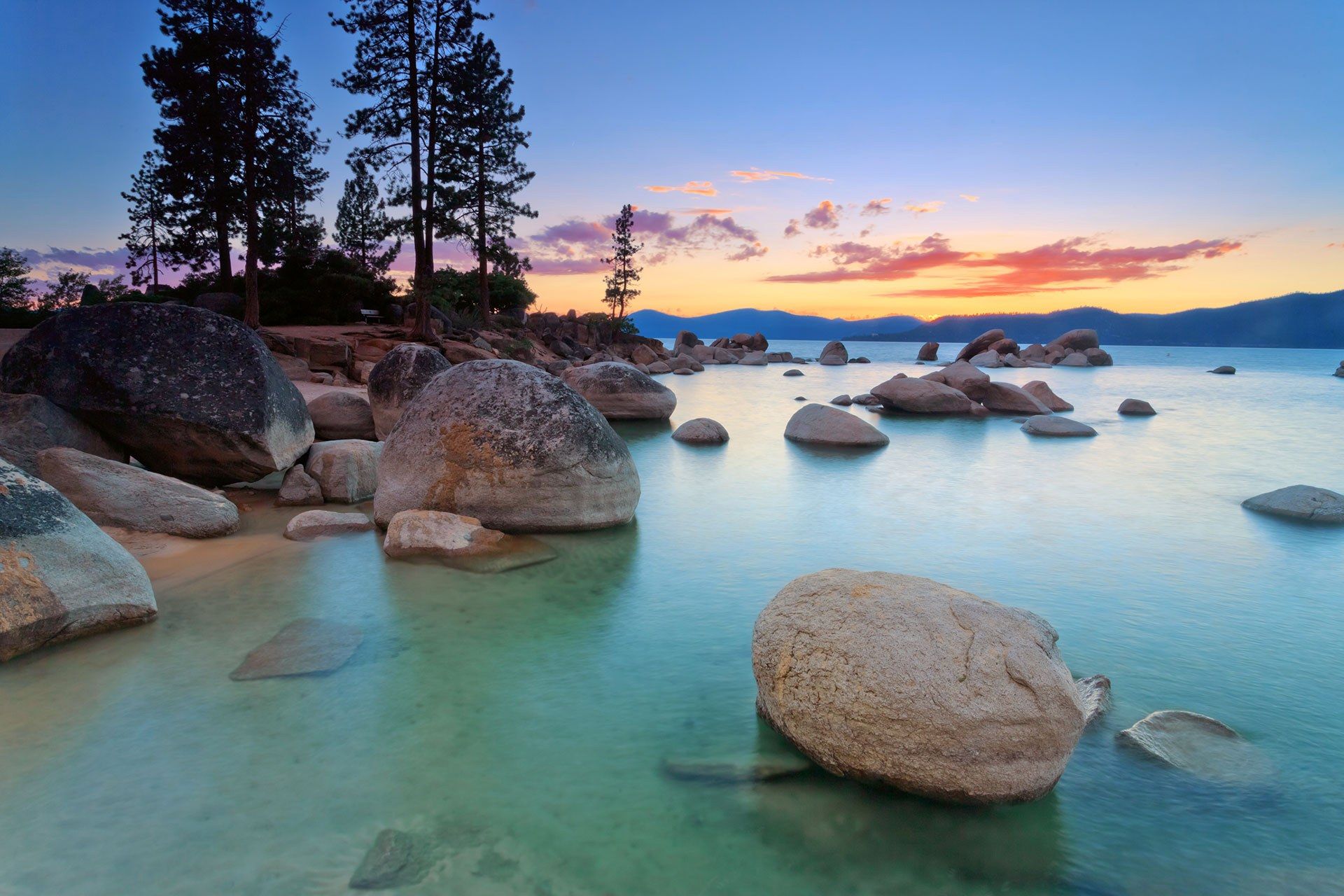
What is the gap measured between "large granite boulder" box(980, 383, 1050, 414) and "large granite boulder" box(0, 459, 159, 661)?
18.2 metres

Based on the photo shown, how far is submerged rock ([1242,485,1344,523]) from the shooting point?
833 centimetres

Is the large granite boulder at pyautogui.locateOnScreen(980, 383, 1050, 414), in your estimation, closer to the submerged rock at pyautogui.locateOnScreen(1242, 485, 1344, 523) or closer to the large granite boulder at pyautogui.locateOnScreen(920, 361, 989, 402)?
the large granite boulder at pyautogui.locateOnScreen(920, 361, 989, 402)

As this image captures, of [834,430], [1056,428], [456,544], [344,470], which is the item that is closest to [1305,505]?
[834,430]

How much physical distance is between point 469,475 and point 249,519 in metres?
2.39

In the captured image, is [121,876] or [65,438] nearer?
[121,876]

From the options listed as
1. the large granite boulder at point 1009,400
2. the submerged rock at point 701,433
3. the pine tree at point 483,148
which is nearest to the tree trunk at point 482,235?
the pine tree at point 483,148

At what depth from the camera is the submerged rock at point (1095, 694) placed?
385cm

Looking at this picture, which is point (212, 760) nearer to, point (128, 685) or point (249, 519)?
point (128, 685)

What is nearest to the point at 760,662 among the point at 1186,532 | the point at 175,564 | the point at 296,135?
the point at 175,564

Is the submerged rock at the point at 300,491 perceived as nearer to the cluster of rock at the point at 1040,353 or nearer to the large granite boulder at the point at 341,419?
the large granite boulder at the point at 341,419

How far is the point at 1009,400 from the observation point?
1861cm

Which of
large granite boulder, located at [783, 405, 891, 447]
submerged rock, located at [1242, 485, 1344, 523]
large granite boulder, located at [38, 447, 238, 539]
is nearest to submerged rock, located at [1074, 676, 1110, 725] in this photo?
submerged rock, located at [1242, 485, 1344, 523]

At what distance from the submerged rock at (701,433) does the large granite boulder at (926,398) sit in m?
6.29

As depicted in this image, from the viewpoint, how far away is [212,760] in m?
3.43
